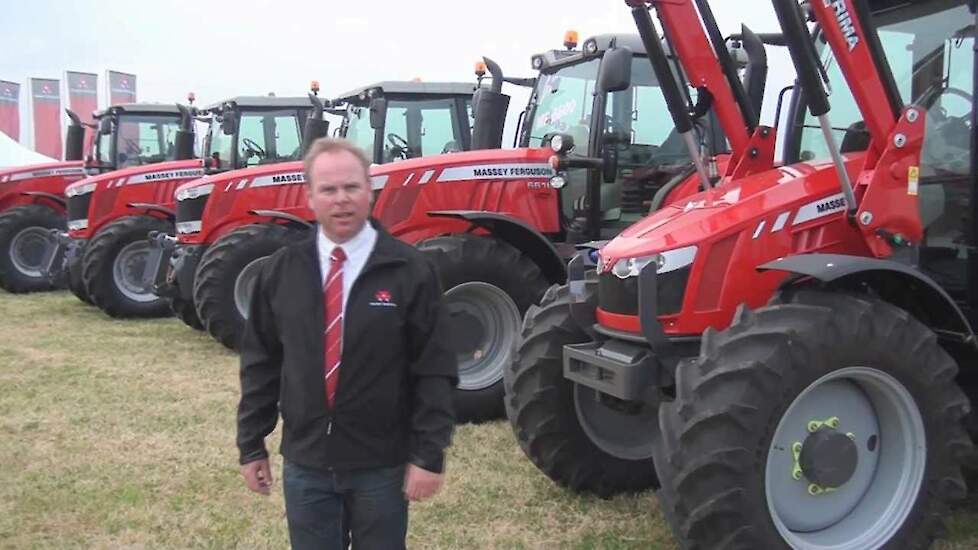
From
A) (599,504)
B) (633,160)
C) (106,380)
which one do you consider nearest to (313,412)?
Result: (599,504)

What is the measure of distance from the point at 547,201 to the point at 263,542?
321cm

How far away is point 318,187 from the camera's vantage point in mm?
2334

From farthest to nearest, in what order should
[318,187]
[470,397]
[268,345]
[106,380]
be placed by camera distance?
[106,380] → [470,397] → [268,345] → [318,187]

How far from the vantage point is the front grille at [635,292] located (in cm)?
348

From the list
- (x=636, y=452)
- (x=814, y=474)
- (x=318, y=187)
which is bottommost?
(x=636, y=452)

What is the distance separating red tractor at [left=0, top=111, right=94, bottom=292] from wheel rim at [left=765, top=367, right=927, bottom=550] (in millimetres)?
10972

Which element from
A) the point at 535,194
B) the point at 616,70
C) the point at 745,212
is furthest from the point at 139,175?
the point at 745,212

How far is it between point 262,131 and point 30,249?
399 cm

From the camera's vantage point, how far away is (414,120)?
8.12 meters

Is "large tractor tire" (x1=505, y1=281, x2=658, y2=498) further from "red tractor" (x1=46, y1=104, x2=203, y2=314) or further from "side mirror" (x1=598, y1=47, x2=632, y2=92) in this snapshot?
"red tractor" (x1=46, y1=104, x2=203, y2=314)

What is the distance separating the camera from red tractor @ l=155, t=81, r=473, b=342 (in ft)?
25.2

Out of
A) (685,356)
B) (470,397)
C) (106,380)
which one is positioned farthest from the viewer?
(106,380)

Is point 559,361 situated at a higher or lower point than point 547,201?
lower

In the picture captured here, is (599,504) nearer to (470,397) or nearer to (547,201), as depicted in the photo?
(470,397)
